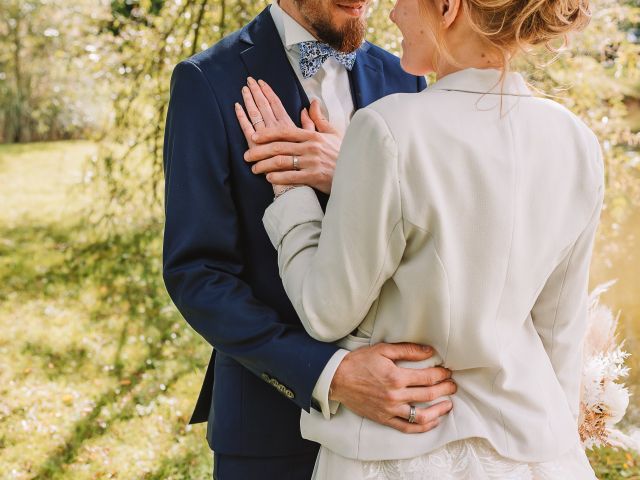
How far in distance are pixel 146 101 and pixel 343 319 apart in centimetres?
435

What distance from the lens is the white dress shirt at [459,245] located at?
4.18 ft

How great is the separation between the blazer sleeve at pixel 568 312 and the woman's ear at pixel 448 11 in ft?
1.43

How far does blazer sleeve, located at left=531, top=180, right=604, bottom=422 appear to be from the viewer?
150cm

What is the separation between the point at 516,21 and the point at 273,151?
601mm

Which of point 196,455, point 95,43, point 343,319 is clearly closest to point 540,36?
point 343,319

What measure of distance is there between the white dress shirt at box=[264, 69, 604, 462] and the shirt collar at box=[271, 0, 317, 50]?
1.93ft

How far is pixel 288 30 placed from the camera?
1.93 metres

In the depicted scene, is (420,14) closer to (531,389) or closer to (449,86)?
(449,86)

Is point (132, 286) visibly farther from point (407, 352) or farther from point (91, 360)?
point (407, 352)

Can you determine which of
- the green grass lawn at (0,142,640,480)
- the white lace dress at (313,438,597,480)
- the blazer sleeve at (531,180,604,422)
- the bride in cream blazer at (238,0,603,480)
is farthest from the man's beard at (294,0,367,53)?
the green grass lawn at (0,142,640,480)

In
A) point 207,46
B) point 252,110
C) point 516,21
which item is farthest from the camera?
point 207,46

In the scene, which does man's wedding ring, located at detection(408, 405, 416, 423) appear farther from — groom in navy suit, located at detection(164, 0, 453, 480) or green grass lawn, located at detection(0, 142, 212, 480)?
green grass lawn, located at detection(0, 142, 212, 480)

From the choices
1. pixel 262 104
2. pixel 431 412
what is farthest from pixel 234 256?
pixel 431 412

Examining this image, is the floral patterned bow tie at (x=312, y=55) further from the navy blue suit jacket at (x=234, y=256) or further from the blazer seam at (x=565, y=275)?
the blazer seam at (x=565, y=275)
